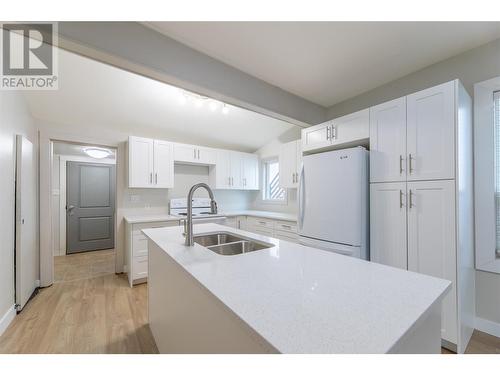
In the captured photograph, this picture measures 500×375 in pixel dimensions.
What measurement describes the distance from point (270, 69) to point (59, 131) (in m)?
2.83

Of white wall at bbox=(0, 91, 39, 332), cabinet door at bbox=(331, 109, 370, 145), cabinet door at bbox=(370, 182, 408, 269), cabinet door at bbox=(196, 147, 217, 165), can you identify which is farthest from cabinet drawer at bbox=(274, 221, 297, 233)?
white wall at bbox=(0, 91, 39, 332)

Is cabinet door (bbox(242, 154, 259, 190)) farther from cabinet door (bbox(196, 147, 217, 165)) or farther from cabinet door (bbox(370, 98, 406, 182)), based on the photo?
cabinet door (bbox(370, 98, 406, 182))

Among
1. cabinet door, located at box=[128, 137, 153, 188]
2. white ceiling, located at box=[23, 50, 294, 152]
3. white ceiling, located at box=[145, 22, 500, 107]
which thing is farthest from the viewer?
cabinet door, located at box=[128, 137, 153, 188]

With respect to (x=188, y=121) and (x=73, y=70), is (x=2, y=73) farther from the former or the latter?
(x=188, y=121)

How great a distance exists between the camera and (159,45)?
1.70 m

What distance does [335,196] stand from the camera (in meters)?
2.27

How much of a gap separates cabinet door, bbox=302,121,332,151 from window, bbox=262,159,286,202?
64.4 inches

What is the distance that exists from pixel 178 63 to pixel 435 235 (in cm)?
243

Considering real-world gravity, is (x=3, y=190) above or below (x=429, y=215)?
above

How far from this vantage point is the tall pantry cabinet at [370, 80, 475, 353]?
64.6 inches

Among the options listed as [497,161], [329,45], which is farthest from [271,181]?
[497,161]

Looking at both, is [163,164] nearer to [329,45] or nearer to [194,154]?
[194,154]

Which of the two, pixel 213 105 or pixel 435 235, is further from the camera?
pixel 213 105

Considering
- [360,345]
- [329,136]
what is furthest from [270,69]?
[360,345]
